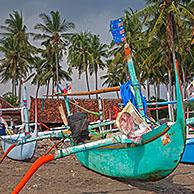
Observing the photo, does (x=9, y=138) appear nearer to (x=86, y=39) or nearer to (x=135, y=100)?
(x=135, y=100)

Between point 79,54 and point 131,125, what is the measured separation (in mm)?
36605

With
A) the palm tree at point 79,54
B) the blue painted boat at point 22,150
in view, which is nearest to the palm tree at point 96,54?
the palm tree at point 79,54

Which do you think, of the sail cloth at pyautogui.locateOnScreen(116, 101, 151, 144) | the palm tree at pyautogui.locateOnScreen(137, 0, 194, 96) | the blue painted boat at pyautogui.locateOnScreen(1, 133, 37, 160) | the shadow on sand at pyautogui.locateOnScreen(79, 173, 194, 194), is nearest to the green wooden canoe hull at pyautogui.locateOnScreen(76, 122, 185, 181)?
the sail cloth at pyautogui.locateOnScreen(116, 101, 151, 144)

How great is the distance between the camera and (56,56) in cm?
3903

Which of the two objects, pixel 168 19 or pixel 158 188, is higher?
pixel 168 19

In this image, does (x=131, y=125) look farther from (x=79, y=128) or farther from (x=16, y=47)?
(x=16, y=47)

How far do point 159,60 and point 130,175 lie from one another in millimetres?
24854

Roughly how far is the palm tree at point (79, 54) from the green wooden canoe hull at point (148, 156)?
3500 cm

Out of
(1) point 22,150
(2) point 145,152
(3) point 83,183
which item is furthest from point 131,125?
(1) point 22,150

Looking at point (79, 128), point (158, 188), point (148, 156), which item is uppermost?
point (79, 128)

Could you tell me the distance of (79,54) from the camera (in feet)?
136

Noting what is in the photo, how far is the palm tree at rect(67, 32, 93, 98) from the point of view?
135ft

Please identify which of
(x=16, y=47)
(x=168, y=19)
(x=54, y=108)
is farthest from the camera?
(x=16, y=47)

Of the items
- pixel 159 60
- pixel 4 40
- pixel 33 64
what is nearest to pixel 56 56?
pixel 33 64
